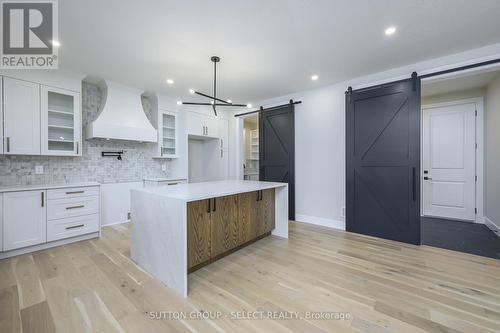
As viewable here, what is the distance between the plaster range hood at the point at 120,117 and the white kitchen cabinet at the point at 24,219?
1.16 meters

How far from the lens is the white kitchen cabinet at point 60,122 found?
3.10m

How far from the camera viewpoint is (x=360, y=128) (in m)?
3.52

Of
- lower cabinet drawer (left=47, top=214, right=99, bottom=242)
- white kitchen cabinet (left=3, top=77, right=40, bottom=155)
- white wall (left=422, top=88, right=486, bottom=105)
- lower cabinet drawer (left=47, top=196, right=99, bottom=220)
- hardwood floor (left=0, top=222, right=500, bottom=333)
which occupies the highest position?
white wall (left=422, top=88, right=486, bottom=105)

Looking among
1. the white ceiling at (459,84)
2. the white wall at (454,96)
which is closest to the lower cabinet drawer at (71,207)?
the white ceiling at (459,84)

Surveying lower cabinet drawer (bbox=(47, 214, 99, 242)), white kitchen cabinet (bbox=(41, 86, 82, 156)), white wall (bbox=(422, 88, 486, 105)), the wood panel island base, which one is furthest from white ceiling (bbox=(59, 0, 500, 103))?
lower cabinet drawer (bbox=(47, 214, 99, 242))

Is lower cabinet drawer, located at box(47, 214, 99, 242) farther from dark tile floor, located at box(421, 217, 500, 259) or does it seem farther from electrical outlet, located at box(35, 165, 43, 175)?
dark tile floor, located at box(421, 217, 500, 259)

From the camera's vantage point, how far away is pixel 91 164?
3.75 metres

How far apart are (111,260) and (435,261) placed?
12.6 feet

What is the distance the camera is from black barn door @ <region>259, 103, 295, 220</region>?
14.3ft

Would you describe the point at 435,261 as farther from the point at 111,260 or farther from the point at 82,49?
the point at 82,49

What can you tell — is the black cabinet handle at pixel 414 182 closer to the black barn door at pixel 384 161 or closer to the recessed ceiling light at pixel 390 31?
the black barn door at pixel 384 161

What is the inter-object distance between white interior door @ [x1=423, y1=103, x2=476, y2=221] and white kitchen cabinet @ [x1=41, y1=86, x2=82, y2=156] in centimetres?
657

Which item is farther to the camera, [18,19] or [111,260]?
[111,260]

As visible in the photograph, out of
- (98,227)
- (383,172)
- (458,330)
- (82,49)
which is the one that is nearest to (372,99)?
(383,172)
